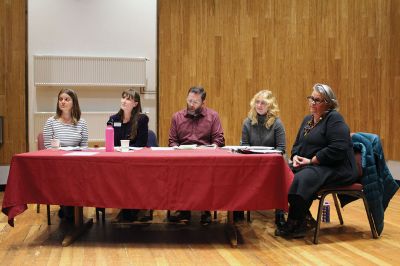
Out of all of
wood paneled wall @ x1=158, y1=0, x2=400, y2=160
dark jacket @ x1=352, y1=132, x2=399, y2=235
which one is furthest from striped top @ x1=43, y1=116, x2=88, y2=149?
dark jacket @ x1=352, y1=132, x2=399, y2=235

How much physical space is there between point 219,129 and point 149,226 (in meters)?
1.06

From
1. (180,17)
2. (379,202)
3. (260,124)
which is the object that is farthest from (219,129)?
(180,17)

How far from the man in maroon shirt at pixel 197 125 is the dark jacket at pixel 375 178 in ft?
4.06

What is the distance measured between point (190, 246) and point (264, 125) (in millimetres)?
1383

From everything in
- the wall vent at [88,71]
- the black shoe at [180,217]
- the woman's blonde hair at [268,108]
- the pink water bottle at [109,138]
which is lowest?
the black shoe at [180,217]

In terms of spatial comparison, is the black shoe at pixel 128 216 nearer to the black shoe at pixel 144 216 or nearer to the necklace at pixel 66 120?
→ the black shoe at pixel 144 216

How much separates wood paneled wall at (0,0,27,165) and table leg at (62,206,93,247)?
93.1 inches

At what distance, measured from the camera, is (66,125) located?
3859mm

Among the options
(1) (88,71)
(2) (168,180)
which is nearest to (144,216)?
(2) (168,180)

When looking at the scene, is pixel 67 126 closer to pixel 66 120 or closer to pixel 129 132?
pixel 66 120

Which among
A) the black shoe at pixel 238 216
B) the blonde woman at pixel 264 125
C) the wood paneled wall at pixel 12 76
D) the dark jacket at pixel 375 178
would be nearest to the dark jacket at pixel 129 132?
the blonde woman at pixel 264 125

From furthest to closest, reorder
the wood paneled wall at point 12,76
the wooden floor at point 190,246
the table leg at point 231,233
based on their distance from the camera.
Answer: the wood paneled wall at point 12,76
the table leg at point 231,233
the wooden floor at point 190,246

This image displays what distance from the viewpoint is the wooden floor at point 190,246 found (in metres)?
2.78

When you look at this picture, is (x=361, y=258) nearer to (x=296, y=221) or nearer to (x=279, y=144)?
(x=296, y=221)
